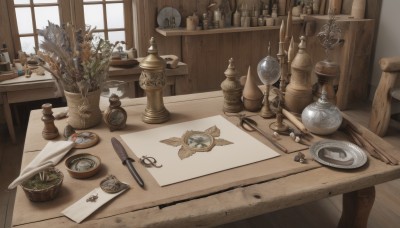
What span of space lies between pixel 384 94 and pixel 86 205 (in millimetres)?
2672

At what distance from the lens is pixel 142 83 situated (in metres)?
1.63

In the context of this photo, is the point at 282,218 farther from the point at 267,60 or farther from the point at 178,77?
the point at 178,77

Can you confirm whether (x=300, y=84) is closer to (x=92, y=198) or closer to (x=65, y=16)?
(x=92, y=198)

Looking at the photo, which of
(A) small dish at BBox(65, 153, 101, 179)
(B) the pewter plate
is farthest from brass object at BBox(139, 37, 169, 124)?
(B) the pewter plate

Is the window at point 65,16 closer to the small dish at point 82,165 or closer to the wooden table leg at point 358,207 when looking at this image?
the small dish at point 82,165

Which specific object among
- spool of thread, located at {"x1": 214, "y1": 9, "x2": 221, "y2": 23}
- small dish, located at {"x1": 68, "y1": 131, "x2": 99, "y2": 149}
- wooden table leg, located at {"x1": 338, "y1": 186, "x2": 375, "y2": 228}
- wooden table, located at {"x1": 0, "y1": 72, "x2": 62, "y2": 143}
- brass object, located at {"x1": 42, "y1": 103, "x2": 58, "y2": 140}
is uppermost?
spool of thread, located at {"x1": 214, "y1": 9, "x2": 221, "y2": 23}

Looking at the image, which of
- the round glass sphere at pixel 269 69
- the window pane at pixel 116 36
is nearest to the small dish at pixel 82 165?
the round glass sphere at pixel 269 69

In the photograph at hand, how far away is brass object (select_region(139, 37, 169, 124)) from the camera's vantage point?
160 cm

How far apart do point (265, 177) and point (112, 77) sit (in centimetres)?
182

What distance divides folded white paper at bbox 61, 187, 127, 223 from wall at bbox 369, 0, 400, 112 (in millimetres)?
3360

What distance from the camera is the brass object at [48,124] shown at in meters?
1.51

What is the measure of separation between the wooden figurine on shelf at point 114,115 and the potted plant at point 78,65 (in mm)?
78

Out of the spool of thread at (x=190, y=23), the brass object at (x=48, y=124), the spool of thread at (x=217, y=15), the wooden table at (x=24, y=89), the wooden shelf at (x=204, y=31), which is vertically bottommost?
the wooden table at (x=24, y=89)

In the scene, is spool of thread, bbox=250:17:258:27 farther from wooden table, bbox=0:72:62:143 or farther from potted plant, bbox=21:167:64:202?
potted plant, bbox=21:167:64:202
